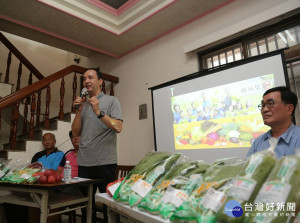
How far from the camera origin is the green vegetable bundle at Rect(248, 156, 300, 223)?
438 millimetres

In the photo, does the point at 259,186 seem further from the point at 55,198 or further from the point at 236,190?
the point at 55,198

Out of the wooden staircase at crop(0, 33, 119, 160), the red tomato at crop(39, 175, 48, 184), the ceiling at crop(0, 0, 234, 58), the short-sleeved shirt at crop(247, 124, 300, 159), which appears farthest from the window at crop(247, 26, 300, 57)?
the red tomato at crop(39, 175, 48, 184)

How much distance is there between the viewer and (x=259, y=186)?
1.60 feet

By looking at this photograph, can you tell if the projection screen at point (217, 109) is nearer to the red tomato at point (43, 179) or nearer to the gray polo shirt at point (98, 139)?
the gray polo shirt at point (98, 139)

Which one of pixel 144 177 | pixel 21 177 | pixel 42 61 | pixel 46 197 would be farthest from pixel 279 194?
pixel 42 61

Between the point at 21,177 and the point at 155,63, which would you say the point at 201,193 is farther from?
the point at 155,63

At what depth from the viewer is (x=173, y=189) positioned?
2.10 ft

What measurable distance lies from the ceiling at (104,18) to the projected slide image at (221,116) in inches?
44.0

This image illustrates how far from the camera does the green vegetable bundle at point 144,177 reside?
718mm

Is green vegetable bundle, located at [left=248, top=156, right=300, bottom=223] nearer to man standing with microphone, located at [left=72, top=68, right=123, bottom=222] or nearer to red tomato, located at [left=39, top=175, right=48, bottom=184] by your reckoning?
man standing with microphone, located at [left=72, top=68, right=123, bottom=222]

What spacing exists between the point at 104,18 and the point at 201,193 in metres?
2.99

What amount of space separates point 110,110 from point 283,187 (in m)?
1.44

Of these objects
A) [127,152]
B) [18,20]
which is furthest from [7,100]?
[127,152]

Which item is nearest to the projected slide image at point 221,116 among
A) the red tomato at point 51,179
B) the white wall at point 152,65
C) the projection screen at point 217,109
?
the projection screen at point 217,109
